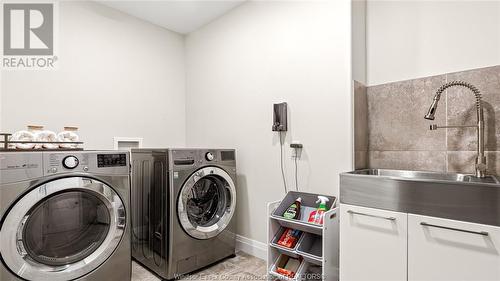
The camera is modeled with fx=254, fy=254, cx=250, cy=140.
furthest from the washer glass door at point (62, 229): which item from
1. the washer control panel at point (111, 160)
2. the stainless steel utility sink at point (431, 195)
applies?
the stainless steel utility sink at point (431, 195)

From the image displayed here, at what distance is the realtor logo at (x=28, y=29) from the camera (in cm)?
205

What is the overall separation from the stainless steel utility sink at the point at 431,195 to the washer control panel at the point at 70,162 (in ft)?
5.29

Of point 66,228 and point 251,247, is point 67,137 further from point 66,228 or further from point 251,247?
point 251,247

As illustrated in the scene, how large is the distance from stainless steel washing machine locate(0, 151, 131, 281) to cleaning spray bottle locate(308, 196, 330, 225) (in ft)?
4.23

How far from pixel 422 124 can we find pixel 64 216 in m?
2.39

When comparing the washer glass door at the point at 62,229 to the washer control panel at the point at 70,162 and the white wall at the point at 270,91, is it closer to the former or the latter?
the washer control panel at the point at 70,162

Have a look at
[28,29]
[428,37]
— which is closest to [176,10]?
[28,29]

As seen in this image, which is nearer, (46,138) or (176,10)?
(46,138)

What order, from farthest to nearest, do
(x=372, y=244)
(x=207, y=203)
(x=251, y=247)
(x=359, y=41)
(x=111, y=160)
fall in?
(x=251, y=247)
(x=207, y=203)
(x=359, y=41)
(x=111, y=160)
(x=372, y=244)

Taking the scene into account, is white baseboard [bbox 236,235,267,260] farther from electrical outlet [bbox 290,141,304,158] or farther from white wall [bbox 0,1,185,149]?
white wall [bbox 0,1,185,149]

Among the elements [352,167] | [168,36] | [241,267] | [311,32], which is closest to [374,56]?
[311,32]

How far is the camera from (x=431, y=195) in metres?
1.27

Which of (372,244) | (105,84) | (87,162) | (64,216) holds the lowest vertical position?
(372,244)

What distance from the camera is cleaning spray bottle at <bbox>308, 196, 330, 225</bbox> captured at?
5.80 ft
